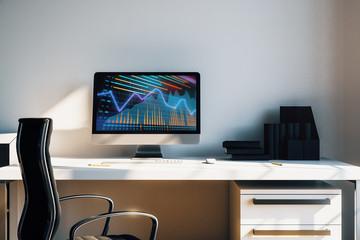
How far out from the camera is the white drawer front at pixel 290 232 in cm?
171

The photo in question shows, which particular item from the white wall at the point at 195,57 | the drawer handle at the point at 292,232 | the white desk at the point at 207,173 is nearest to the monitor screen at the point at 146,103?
the white wall at the point at 195,57

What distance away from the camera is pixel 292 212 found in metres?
1.73

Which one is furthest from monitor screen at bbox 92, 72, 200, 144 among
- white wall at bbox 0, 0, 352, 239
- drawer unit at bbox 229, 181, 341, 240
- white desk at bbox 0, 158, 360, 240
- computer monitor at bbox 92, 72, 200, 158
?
drawer unit at bbox 229, 181, 341, 240

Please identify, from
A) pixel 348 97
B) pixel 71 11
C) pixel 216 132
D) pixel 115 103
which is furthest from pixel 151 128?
pixel 348 97

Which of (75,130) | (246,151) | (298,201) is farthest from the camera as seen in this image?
(75,130)

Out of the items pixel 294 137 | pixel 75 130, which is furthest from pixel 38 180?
pixel 294 137

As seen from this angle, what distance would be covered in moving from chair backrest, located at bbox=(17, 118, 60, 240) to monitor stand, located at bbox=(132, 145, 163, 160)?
916mm

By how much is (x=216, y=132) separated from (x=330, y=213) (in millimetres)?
1048

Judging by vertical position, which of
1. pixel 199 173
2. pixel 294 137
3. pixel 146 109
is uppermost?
pixel 146 109

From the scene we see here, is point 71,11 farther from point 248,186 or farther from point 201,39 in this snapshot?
point 248,186

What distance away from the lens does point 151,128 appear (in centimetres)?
217

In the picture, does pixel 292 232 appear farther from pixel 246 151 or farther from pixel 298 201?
pixel 246 151

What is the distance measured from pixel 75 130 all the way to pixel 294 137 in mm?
1764

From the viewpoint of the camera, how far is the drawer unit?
5.64ft
